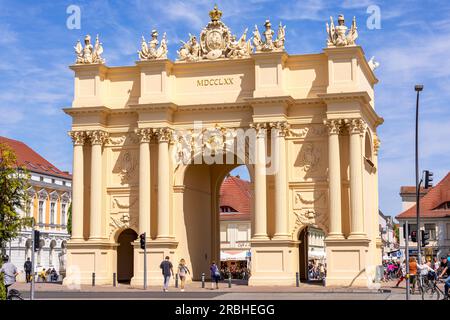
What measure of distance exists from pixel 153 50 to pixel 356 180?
526 inches

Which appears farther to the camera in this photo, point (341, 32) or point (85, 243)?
point (85, 243)

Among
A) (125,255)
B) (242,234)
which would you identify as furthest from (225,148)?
(242,234)

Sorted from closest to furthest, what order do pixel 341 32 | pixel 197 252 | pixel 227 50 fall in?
pixel 341 32
pixel 227 50
pixel 197 252

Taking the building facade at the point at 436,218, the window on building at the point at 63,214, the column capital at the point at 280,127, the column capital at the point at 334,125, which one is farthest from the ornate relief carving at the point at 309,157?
the window on building at the point at 63,214

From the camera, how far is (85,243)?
4350 cm

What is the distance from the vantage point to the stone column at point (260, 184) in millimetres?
40562

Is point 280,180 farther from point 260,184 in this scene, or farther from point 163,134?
point 163,134

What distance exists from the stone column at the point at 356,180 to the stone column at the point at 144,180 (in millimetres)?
11041

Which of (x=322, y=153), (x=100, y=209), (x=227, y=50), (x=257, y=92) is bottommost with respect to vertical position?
(x=100, y=209)

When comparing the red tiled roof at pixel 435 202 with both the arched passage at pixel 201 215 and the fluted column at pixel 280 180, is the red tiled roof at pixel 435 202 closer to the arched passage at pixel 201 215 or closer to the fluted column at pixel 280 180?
the arched passage at pixel 201 215
